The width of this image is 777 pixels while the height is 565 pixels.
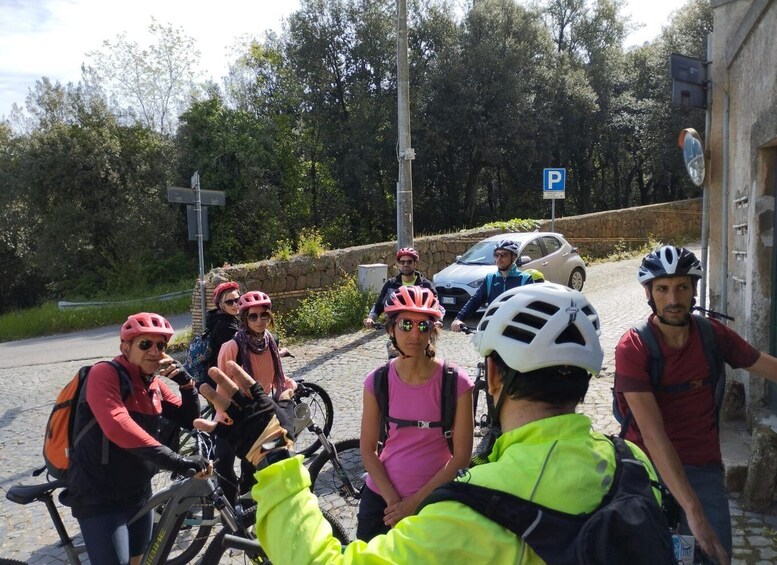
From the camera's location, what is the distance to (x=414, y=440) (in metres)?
2.98

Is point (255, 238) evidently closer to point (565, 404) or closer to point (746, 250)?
point (746, 250)

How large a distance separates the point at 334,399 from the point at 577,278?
8.60 m

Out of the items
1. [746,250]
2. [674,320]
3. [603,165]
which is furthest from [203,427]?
[603,165]

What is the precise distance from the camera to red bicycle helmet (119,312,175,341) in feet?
10.8

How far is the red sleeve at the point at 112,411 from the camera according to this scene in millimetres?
3002

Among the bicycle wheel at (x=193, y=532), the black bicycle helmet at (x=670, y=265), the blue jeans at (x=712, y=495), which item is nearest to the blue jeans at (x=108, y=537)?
the bicycle wheel at (x=193, y=532)

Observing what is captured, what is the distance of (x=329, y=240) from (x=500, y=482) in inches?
965

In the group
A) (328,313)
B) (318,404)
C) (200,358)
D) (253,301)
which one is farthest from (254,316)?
(328,313)

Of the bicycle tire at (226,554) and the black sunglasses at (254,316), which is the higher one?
the black sunglasses at (254,316)

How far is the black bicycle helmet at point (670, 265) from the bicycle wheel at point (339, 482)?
264cm

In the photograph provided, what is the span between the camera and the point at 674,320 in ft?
8.70

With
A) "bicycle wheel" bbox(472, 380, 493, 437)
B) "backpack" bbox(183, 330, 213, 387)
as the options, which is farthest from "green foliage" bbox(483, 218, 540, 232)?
"backpack" bbox(183, 330, 213, 387)

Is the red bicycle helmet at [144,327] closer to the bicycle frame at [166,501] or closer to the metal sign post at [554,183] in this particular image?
the bicycle frame at [166,501]

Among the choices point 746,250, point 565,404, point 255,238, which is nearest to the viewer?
point 565,404
